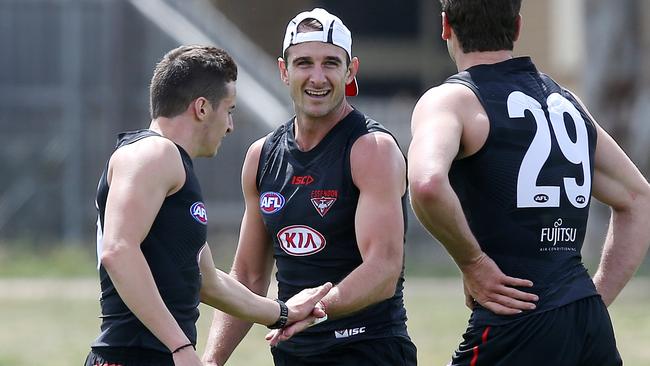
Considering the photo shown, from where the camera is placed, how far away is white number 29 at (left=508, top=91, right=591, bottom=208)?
203 inches

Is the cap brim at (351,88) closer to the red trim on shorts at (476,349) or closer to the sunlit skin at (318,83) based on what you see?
the sunlit skin at (318,83)

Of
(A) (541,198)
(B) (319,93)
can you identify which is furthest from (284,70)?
(A) (541,198)

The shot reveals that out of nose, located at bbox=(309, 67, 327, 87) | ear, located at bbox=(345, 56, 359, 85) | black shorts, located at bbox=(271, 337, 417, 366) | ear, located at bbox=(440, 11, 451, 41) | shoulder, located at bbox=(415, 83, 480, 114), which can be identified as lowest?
black shorts, located at bbox=(271, 337, 417, 366)

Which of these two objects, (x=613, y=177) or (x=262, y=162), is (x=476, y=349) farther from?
(x=262, y=162)

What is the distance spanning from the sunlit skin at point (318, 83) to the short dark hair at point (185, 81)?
1.34ft

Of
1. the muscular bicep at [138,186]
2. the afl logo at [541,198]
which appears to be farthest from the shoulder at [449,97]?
the muscular bicep at [138,186]

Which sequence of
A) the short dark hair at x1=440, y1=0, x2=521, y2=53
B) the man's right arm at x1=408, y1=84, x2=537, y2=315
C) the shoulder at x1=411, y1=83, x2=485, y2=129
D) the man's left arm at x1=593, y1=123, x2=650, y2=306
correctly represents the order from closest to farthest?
the man's right arm at x1=408, y1=84, x2=537, y2=315
the shoulder at x1=411, y1=83, x2=485, y2=129
the short dark hair at x1=440, y1=0, x2=521, y2=53
the man's left arm at x1=593, y1=123, x2=650, y2=306

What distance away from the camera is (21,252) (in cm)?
2052

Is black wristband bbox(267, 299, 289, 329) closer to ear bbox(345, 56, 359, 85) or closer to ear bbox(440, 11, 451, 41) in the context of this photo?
ear bbox(345, 56, 359, 85)

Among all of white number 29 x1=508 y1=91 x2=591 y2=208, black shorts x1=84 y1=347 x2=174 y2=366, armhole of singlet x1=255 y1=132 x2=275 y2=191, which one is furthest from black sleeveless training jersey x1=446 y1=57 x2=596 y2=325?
black shorts x1=84 y1=347 x2=174 y2=366

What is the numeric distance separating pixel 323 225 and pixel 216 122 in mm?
658

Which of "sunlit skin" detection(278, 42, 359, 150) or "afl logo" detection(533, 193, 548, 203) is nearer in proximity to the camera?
"afl logo" detection(533, 193, 548, 203)

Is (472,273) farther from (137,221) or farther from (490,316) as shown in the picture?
(137,221)

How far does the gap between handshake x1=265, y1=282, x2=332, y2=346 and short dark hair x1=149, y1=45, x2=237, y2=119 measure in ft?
2.96
